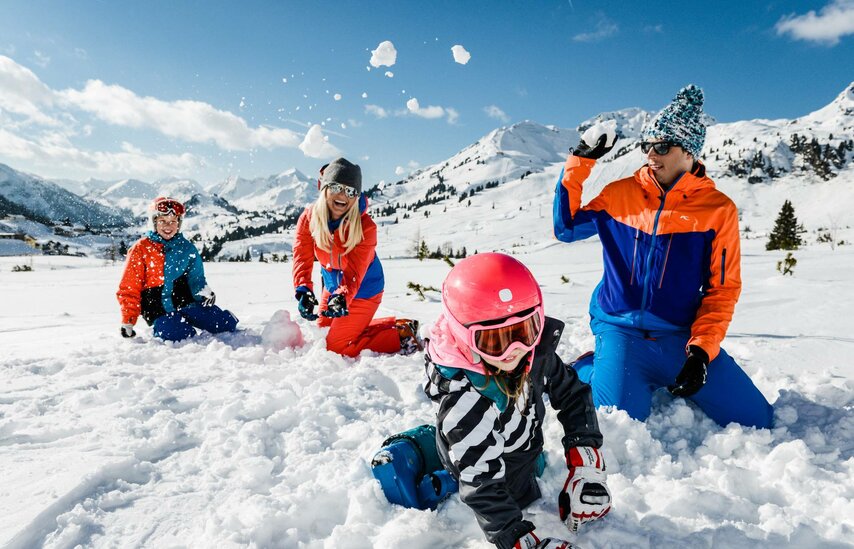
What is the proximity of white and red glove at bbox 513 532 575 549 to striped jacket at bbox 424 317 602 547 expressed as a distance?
2 centimetres

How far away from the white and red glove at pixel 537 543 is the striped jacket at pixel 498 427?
22 millimetres

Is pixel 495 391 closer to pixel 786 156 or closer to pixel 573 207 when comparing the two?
pixel 573 207

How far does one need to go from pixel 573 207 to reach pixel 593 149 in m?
0.49

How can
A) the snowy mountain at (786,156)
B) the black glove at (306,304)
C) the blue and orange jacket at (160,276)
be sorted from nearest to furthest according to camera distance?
the black glove at (306,304)
the blue and orange jacket at (160,276)
the snowy mountain at (786,156)

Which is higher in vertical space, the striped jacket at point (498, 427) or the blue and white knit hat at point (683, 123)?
the blue and white knit hat at point (683, 123)

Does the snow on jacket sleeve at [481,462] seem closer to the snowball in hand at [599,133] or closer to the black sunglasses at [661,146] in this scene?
the snowball in hand at [599,133]

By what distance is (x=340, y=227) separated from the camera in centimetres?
448

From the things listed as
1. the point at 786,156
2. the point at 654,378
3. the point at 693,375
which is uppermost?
the point at 786,156

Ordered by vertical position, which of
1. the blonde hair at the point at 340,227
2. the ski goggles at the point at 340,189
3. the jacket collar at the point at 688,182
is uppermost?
the ski goggles at the point at 340,189

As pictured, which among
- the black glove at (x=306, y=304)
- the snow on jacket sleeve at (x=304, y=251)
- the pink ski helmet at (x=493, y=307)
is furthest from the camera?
the snow on jacket sleeve at (x=304, y=251)

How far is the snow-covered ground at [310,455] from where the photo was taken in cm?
187

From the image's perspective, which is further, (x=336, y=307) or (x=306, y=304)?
(x=306, y=304)

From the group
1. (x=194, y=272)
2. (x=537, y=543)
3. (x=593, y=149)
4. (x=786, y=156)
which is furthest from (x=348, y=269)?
(x=786, y=156)

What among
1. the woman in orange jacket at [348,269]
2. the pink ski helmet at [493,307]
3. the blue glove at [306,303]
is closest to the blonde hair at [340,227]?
the woman in orange jacket at [348,269]
